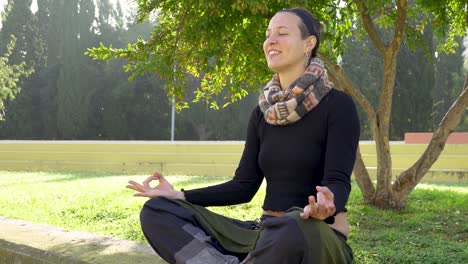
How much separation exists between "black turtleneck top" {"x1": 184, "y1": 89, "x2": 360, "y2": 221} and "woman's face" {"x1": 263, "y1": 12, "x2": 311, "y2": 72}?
205 millimetres

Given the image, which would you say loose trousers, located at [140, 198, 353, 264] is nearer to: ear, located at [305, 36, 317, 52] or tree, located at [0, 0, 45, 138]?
ear, located at [305, 36, 317, 52]

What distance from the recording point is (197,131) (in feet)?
103

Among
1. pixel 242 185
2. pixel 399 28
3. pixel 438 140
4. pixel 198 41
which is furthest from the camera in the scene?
pixel 399 28

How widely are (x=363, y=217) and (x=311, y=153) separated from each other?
415 cm

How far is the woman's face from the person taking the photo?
2391mm

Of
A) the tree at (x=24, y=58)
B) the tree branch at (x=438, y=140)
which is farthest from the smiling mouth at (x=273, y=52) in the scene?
the tree at (x=24, y=58)

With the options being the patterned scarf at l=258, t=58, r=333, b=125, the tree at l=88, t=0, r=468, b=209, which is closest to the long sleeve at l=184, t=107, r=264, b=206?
the patterned scarf at l=258, t=58, r=333, b=125

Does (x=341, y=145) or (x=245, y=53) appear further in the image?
(x=245, y=53)

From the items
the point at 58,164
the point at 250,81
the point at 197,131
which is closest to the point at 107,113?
the point at 197,131

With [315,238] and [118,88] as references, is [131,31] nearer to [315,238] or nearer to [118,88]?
[118,88]

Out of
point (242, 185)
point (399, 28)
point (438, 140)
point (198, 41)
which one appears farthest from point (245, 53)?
point (242, 185)

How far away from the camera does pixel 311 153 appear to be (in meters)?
2.30

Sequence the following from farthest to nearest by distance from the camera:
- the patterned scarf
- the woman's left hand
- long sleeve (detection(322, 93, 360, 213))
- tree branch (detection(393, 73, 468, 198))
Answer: tree branch (detection(393, 73, 468, 198))
the patterned scarf
long sleeve (detection(322, 93, 360, 213))
the woman's left hand

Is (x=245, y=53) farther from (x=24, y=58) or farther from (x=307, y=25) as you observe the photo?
(x=24, y=58)
